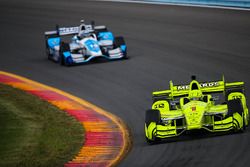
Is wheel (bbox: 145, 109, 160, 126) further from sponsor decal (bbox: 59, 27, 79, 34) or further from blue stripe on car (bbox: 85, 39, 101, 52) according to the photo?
sponsor decal (bbox: 59, 27, 79, 34)

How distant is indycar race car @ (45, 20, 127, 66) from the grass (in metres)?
4.43

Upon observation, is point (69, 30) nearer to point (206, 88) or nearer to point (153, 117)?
point (206, 88)

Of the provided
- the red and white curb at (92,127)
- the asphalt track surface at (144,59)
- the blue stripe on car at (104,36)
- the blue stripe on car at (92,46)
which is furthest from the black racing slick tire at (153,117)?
the blue stripe on car at (104,36)

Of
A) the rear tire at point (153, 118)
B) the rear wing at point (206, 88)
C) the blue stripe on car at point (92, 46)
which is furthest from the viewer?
the blue stripe on car at point (92, 46)

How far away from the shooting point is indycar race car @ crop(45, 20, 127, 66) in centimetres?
2475

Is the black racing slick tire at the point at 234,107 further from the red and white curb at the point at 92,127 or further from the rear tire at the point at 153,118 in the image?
the red and white curb at the point at 92,127

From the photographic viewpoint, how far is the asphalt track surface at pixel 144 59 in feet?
48.9

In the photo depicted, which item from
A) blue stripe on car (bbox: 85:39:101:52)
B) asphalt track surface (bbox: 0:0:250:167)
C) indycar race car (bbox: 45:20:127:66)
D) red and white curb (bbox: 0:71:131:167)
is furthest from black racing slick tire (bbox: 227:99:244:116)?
blue stripe on car (bbox: 85:39:101:52)

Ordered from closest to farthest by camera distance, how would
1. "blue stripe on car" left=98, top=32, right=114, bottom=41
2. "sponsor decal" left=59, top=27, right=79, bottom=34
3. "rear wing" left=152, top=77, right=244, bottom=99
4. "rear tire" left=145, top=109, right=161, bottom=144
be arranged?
"rear tire" left=145, top=109, right=161, bottom=144, "rear wing" left=152, top=77, right=244, bottom=99, "sponsor decal" left=59, top=27, right=79, bottom=34, "blue stripe on car" left=98, top=32, right=114, bottom=41

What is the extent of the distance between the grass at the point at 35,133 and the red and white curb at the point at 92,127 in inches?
8.6

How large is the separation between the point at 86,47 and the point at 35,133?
8.45 m

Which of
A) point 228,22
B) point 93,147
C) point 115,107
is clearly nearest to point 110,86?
point 115,107

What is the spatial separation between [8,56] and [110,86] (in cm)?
705

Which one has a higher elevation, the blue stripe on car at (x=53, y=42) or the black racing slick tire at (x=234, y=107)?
the black racing slick tire at (x=234, y=107)
